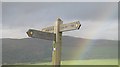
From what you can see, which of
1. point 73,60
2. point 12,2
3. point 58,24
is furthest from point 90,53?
point 58,24

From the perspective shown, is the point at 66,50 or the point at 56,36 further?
the point at 66,50

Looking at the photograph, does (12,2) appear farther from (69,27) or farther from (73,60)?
(69,27)

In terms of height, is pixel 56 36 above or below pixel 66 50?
above

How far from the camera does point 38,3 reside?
467cm

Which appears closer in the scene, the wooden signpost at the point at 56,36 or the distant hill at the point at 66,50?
the wooden signpost at the point at 56,36

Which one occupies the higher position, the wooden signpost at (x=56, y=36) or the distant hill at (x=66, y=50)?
the wooden signpost at (x=56, y=36)

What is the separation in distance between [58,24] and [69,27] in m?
0.18

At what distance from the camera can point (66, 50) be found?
5.21 m

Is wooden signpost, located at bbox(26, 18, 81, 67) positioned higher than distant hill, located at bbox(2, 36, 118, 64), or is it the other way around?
wooden signpost, located at bbox(26, 18, 81, 67)

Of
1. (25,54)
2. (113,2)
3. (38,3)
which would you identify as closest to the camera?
(113,2)

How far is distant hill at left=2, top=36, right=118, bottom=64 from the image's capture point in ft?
15.6

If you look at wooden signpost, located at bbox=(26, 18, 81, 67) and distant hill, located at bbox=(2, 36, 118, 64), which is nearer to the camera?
wooden signpost, located at bbox=(26, 18, 81, 67)

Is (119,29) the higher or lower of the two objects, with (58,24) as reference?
lower

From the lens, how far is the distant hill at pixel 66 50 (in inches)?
187
